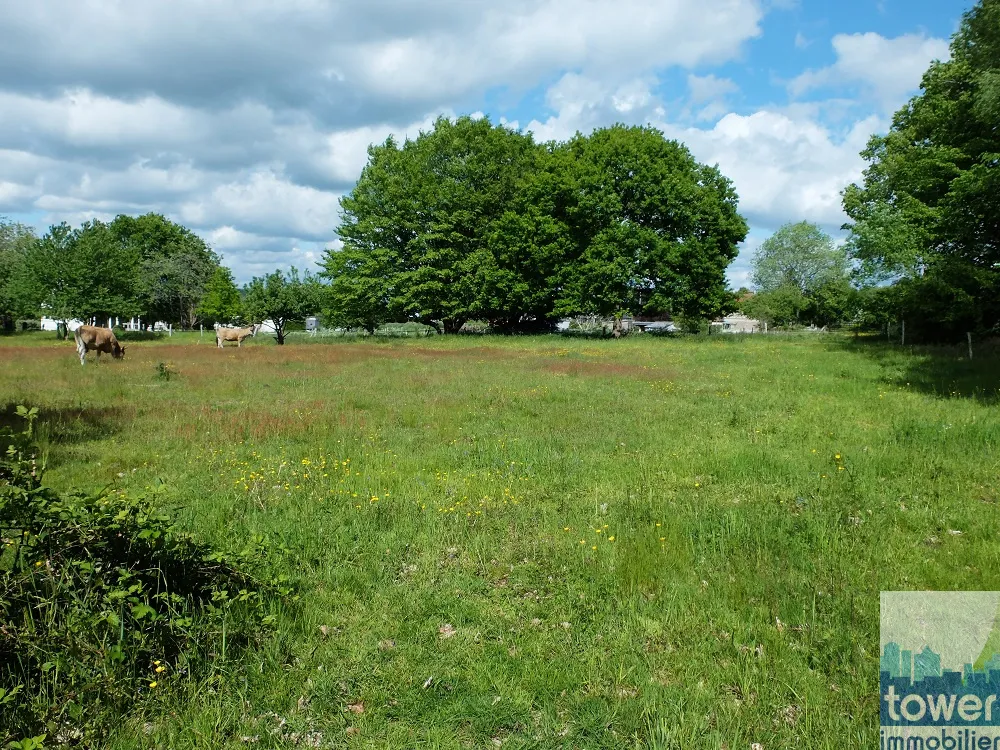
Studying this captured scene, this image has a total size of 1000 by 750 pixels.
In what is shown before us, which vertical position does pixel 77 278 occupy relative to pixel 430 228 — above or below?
below

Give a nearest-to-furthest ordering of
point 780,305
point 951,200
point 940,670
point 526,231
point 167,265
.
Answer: point 940,670 → point 951,200 → point 526,231 → point 167,265 → point 780,305

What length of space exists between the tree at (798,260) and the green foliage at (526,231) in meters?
38.0

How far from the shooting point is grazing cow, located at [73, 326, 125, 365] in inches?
1035

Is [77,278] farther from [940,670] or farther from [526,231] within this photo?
[940,670]

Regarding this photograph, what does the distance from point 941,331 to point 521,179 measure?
119ft

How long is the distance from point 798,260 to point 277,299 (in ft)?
240

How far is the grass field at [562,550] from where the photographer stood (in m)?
3.69

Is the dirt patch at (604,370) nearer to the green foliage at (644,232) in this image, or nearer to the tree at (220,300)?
the green foliage at (644,232)

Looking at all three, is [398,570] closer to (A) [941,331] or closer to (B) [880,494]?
(B) [880,494]

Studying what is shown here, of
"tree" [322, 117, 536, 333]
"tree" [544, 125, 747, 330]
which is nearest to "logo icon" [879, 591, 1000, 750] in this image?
"tree" [544, 125, 747, 330]

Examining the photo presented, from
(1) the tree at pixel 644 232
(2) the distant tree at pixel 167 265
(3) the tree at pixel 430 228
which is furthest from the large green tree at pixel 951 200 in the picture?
(2) the distant tree at pixel 167 265

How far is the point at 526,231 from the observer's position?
165ft

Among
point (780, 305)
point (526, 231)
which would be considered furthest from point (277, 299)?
point (780, 305)

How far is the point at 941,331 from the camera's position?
1371 inches
